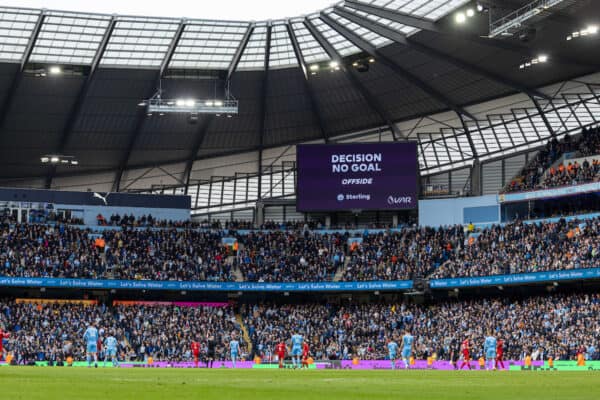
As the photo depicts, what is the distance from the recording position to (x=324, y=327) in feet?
222

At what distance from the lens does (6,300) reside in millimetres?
64625

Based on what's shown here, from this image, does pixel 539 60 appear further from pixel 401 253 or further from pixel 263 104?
pixel 263 104

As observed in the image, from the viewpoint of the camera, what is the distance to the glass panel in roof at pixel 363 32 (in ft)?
199

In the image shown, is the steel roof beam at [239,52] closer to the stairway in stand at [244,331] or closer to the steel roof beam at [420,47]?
the steel roof beam at [420,47]

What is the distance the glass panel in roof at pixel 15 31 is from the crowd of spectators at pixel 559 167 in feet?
124

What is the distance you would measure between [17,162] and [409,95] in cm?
3248

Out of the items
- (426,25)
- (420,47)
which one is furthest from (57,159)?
(426,25)

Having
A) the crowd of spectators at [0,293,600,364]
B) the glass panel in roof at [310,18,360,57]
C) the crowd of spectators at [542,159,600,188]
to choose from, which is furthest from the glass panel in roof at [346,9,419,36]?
the crowd of spectators at [0,293,600,364]

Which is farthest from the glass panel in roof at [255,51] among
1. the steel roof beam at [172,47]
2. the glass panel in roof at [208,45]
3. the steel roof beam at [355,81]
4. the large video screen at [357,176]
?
the large video screen at [357,176]

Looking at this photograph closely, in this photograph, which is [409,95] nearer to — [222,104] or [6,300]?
[222,104]

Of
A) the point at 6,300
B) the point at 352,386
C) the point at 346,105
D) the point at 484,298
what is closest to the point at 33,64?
the point at 6,300

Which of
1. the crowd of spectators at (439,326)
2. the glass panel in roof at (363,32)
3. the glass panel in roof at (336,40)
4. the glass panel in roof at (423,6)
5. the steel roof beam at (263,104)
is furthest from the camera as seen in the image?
the steel roof beam at (263,104)

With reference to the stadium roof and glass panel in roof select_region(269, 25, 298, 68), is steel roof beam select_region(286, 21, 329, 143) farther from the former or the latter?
glass panel in roof select_region(269, 25, 298, 68)

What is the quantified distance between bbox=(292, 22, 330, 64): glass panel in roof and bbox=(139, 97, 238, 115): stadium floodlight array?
20.6 ft
